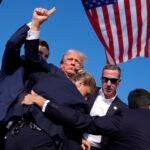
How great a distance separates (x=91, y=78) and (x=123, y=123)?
854 mm

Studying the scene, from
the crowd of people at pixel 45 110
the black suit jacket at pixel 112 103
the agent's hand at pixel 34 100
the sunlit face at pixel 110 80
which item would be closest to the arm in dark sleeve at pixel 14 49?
the crowd of people at pixel 45 110

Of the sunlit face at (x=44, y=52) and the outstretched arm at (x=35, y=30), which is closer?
the outstretched arm at (x=35, y=30)

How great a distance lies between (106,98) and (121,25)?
3.56 meters

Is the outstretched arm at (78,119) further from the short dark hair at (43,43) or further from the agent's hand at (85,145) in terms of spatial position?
the short dark hair at (43,43)

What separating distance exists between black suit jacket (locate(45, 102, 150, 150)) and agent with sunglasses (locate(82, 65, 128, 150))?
61 cm

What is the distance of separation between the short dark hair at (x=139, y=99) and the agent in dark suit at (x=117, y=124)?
3.8 inches

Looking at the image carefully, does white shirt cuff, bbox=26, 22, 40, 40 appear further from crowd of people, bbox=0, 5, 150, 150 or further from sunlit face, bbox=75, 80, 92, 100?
sunlit face, bbox=75, 80, 92, 100

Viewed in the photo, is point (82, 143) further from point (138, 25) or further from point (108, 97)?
point (138, 25)

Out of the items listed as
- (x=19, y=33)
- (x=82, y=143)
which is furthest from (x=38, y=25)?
(x=82, y=143)

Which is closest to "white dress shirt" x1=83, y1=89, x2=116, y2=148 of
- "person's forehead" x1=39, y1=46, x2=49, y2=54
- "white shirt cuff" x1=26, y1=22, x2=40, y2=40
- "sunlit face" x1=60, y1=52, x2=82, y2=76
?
"sunlit face" x1=60, y1=52, x2=82, y2=76

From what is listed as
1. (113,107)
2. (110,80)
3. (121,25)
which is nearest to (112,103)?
(113,107)

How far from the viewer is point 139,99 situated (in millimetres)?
4980

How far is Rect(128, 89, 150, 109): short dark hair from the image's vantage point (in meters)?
4.96

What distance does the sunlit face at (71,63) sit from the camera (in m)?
5.61
